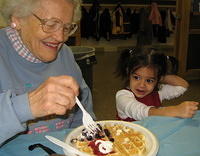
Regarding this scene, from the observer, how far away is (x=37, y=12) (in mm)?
1064

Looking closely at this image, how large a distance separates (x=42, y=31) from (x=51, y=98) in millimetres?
424

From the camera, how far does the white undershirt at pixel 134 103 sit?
1.36 meters

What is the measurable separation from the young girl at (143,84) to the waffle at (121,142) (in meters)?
0.39

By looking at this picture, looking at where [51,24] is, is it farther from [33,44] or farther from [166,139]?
[166,139]

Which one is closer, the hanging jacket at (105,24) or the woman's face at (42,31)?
the woman's face at (42,31)

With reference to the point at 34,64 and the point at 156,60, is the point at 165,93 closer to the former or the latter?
the point at 156,60

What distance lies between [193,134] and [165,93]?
71cm

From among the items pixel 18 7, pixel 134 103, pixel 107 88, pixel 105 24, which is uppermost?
pixel 18 7

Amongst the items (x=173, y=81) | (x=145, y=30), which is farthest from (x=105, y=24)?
(x=173, y=81)

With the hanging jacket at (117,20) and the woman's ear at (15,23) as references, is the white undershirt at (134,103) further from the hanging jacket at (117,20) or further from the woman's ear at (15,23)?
the hanging jacket at (117,20)

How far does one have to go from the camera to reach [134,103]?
1.41 metres

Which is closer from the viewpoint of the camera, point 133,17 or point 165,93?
point 165,93

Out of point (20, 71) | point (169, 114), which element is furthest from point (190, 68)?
point (20, 71)

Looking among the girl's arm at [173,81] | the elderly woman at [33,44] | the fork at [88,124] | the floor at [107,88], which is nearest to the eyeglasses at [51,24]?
the elderly woman at [33,44]
